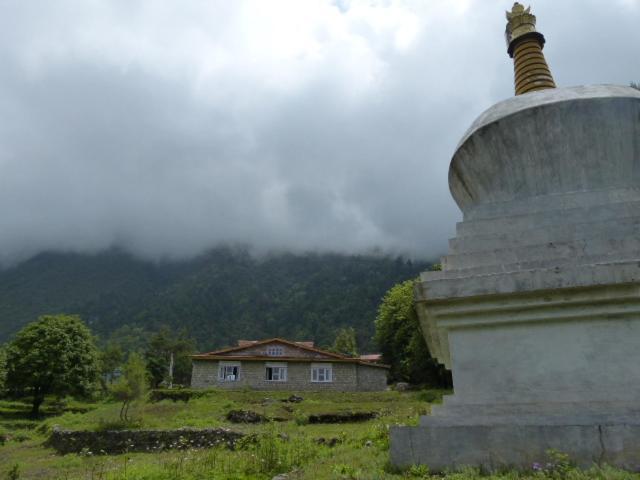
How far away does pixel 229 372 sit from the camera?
38.2m

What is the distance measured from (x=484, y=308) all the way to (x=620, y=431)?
5.92 feet

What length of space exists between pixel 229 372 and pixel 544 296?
34.9 metres

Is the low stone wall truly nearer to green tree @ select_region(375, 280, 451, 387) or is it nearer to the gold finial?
the gold finial

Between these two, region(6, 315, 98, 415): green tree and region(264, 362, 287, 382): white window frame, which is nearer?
region(6, 315, 98, 415): green tree

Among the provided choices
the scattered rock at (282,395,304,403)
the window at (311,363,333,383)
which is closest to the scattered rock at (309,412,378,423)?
the scattered rock at (282,395,304,403)

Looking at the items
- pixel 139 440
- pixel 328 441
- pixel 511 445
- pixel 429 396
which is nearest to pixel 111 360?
pixel 429 396

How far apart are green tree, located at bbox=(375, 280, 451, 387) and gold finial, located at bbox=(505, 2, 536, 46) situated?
28.2 meters

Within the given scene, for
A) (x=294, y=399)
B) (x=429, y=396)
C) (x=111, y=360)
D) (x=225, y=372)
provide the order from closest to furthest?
(x=429, y=396), (x=294, y=399), (x=225, y=372), (x=111, y=360)

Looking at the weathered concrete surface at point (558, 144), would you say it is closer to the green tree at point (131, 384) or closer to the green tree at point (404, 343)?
the green tree at point (131, 384)

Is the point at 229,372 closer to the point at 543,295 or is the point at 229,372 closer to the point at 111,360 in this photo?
the point at 111,360

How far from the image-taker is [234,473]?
7715mm

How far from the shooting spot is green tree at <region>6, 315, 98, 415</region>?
37688 millimetres

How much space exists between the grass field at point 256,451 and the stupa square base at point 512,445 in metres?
0.18

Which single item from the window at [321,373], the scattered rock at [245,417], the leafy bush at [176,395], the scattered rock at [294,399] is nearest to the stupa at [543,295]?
the scattered rock at [245,417]
